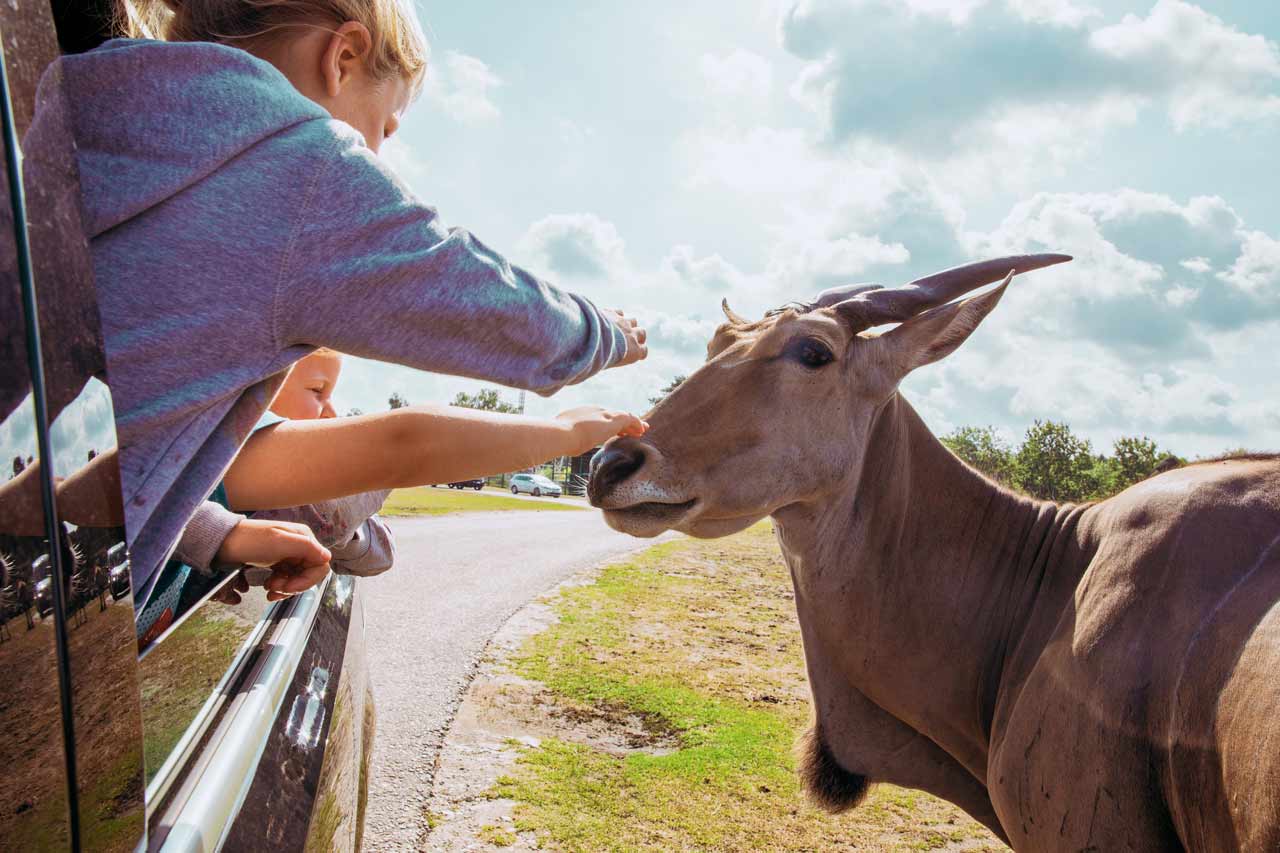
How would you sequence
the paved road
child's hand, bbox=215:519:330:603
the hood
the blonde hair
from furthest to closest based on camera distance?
the paved road, child's hand, bbox=215:519:330:603, the blonde hair, the hood

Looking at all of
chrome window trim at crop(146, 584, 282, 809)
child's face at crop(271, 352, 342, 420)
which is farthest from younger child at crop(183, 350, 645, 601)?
child's face at crop(271, 352, 342, 420)

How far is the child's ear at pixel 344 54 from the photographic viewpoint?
1616 millimetres

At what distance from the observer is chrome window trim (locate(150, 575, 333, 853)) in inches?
49.3

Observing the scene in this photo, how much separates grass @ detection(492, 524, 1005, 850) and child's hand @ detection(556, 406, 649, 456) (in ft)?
10.9

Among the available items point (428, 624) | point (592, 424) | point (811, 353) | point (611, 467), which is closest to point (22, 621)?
point (592, 424)

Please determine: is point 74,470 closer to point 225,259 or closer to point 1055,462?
point 225,259

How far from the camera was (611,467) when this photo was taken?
322 centimetres

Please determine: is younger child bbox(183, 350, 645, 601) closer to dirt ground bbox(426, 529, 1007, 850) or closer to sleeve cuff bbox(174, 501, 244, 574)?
sleeve cuff bbox(174, 501, 244, 574)

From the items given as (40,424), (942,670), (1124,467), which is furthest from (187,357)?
(1124,467)

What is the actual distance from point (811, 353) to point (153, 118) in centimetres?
283

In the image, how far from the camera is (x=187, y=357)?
117 centimetres

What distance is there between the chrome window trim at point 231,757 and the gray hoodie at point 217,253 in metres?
0.38

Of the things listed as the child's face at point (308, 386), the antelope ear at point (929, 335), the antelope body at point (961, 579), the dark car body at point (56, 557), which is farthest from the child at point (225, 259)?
the antelope ear at point (929, 335)

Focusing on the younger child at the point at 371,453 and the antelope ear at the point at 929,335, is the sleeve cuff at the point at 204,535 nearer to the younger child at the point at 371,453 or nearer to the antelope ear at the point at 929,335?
the younger child at the point at 371,453
